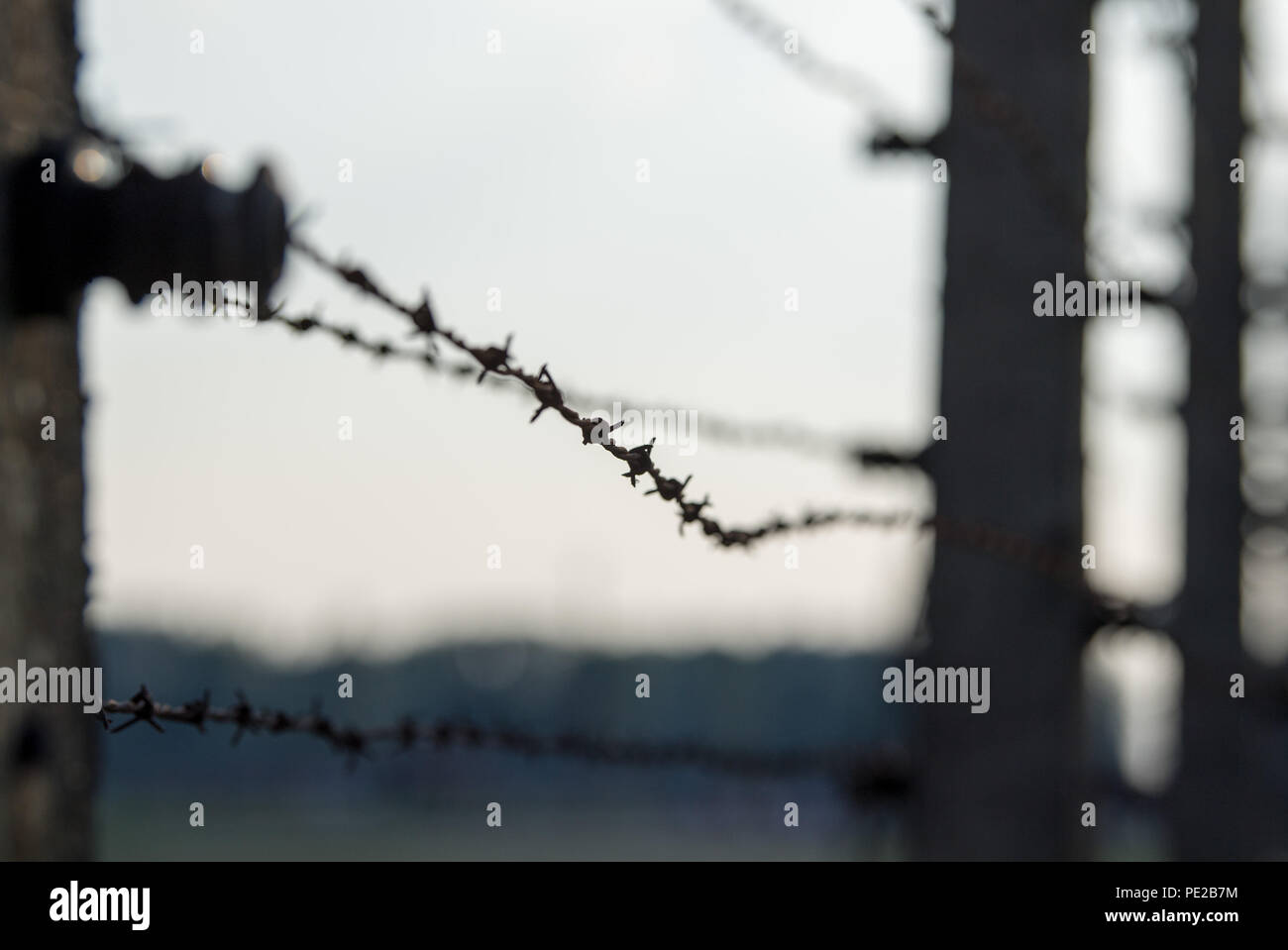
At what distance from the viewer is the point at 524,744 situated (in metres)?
2.35

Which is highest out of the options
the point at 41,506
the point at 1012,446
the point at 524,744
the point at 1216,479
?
the point at 1216,479

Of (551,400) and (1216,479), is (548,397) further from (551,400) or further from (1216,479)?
(1216,479)

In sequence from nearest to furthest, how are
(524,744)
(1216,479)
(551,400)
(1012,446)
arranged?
1. (551,400)
2. (524,744)
3. (1012,446)
4. (1216,479)

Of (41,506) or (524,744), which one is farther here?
(524,744)

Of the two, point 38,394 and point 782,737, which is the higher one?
point 38,394

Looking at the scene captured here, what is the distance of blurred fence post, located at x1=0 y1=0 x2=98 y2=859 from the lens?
205cm

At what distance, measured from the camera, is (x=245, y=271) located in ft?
6.43

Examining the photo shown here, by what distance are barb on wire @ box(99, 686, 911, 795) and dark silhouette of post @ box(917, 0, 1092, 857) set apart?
0.21m

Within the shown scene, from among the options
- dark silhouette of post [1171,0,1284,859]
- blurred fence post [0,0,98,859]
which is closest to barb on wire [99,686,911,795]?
blurred fence post [0,0,98,859]

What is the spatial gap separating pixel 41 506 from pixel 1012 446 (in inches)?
77.7

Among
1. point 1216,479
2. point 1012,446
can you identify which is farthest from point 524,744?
point 1216,479
